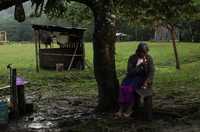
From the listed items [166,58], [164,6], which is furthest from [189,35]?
[164,6]

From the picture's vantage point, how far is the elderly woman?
11.1 meters

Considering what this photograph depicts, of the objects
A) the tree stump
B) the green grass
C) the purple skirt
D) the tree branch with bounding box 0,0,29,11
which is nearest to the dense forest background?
the tree stump

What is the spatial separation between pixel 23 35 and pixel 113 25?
58290 mm

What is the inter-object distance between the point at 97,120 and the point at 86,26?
2940cm

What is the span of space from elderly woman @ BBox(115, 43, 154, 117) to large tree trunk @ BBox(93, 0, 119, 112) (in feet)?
3.05

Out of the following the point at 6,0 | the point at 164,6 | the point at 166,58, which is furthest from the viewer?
the point at 166,58

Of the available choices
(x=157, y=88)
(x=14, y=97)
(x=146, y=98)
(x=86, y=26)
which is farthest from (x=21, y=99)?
(x=86, y=26)

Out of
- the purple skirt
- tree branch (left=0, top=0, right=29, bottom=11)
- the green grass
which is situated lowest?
the green grass

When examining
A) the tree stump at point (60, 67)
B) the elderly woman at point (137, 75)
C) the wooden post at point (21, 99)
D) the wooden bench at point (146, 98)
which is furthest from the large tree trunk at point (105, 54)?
the tree stump at point (60, 67)

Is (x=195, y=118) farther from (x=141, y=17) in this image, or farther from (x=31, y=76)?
(x=31, y=76)

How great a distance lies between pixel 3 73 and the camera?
24141mm

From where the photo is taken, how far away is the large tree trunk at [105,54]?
12.1 metres

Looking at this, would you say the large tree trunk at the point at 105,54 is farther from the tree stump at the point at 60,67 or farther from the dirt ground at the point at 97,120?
the tree stump at the point at 60,67

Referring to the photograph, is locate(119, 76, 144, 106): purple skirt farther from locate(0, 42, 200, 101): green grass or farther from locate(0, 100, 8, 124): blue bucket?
locate(0, 42, 200, 101): green grass
